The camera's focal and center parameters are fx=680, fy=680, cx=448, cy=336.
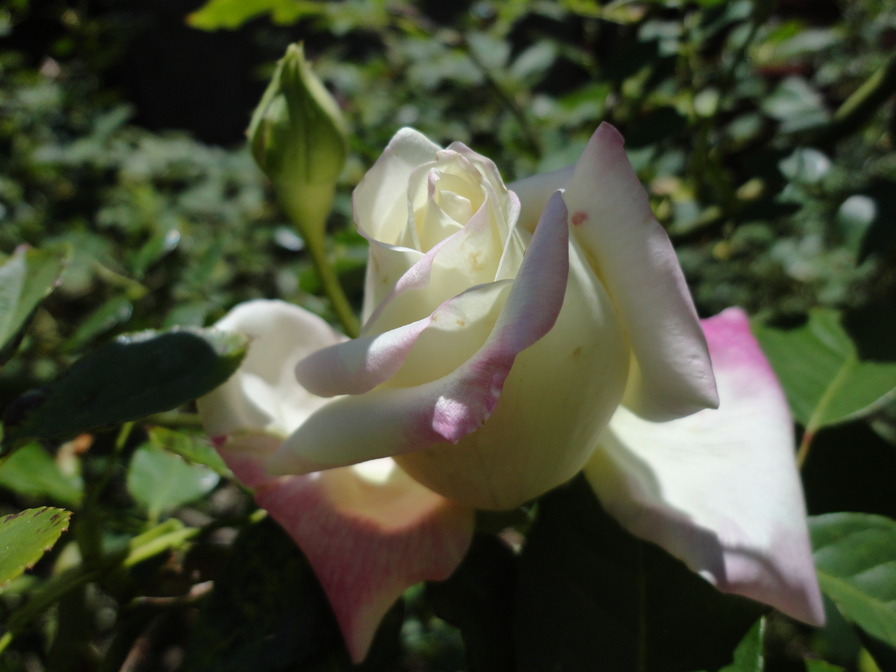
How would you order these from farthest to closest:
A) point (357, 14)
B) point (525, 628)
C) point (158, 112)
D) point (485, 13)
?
point (158, 112) → point (485, 13) → point (357, 14) → point (525, 628)

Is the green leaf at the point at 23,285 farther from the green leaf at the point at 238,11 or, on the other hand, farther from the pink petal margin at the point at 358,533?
the green leaf at the point at 238,11

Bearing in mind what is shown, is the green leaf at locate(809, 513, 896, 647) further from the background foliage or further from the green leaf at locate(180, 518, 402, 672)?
the green leaf at locate(180, 518, 402, 672)

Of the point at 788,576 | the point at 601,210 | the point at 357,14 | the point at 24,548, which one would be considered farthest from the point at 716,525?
the point at 357,14

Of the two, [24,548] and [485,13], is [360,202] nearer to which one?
[24,548]

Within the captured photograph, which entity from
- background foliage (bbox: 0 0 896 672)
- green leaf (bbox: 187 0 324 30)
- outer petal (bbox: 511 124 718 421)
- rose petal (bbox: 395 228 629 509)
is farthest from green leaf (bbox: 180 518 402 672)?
green leaf (bbox: 187 0 324 30)

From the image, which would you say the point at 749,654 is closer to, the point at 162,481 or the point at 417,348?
the point at 417,348

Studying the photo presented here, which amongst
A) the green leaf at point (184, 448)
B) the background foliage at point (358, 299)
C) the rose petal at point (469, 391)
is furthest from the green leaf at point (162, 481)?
the rose petal at point (469, 391)
